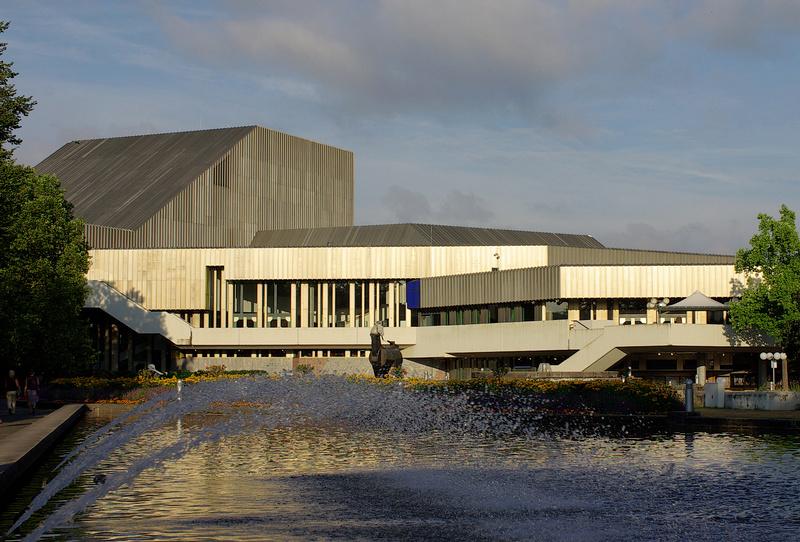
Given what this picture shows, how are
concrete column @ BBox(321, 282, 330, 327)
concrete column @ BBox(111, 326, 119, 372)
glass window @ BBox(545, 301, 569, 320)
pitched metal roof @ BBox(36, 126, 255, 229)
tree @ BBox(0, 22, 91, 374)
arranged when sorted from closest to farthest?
tree @ BBox(0, 22, 91, 374), glass window @ BBox(545, 301, 569, 320), concrete column @ BBox(111, 326, 119, 372), concrete column @ BBox(321, 282, 330, 327), pitched metal roof @ BBox(36, 126, 255, 229)

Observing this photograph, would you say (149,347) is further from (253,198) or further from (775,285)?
(775,285)

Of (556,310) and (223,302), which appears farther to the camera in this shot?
(223,302)

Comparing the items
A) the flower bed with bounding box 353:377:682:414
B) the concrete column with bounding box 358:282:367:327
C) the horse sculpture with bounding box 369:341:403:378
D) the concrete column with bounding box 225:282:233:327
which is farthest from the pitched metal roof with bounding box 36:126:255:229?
the flower bed with bounding box 353:377:682:414

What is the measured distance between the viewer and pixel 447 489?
894 inches

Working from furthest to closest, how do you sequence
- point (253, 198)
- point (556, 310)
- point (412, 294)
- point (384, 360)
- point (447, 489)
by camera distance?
point (253, 198) < point (412, 294) < point (556, 310) < point (384, 360) < point (447, 489)

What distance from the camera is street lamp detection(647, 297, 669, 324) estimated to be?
236ft

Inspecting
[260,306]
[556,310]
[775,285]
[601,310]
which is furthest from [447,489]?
[260,306]

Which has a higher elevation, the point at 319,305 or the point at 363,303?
the point at 363,303

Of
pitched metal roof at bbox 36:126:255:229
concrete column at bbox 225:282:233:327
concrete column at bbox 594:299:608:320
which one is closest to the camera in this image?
concrete column at bbox 594:299:608:320

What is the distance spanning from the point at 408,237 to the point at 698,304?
39.6 m

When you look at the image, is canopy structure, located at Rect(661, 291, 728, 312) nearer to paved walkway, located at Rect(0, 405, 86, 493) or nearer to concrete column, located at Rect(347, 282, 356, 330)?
concrete column, located at Rect(347, 282, 356, 330)

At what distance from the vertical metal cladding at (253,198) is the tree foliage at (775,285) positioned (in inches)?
2152

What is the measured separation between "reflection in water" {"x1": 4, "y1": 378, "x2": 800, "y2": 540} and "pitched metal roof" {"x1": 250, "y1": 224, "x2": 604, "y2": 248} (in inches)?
2715

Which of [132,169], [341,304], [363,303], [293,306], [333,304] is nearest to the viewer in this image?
[363,303]
